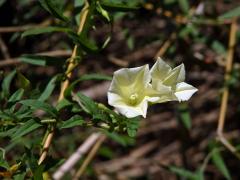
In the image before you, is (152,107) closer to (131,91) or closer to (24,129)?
(131,91)

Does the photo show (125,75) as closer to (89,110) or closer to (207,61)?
(89,110)

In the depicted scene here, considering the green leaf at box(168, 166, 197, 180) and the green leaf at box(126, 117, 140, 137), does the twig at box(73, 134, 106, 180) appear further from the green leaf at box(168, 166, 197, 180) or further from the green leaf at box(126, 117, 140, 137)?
the green leaf at box(126, 117, 140, 137)

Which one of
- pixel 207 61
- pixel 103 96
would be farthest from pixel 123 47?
pixel 207 61

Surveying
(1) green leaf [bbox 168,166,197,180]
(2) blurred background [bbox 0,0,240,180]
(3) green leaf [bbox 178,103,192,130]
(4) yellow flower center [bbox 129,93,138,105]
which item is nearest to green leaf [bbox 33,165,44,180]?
(4) yellow flower center [bbox 129,93,138,105]

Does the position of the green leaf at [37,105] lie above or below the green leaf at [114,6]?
below

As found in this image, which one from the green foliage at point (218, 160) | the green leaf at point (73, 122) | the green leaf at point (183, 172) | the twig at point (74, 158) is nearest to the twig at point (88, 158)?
the twig at point (74, 158)

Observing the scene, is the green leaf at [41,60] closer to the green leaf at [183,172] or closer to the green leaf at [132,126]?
the green leaf at [132,126]

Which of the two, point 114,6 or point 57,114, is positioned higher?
point 114,6
